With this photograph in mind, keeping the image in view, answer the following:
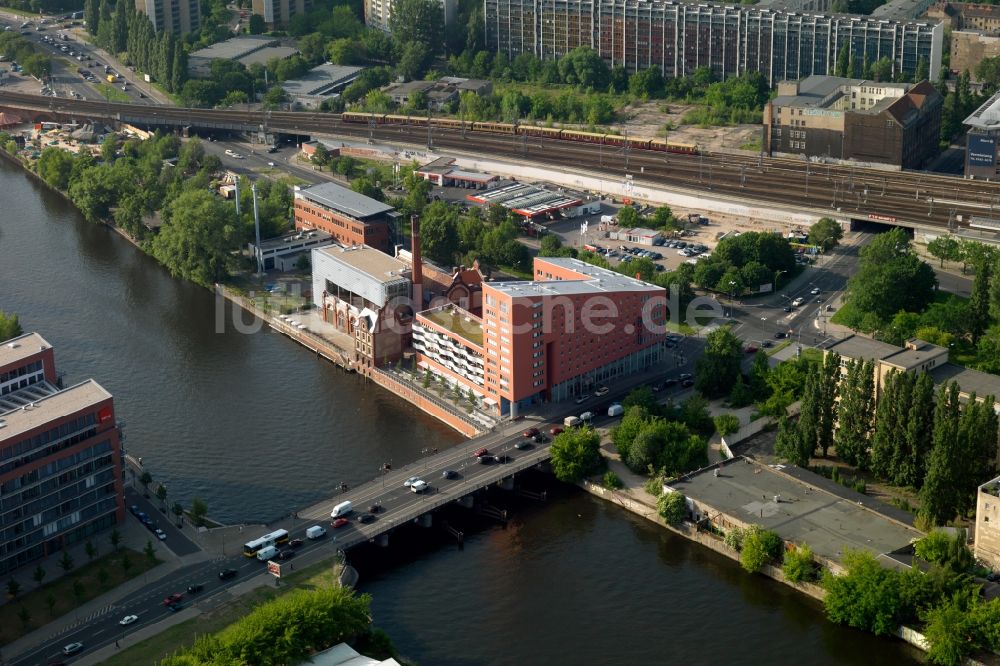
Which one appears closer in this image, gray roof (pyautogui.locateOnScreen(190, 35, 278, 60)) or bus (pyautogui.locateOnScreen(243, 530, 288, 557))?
bus (pyautogui.locateOnScreen(243, 530, 288, 557))

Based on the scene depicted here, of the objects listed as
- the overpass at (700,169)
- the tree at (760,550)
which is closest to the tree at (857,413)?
the tree at (760,550)

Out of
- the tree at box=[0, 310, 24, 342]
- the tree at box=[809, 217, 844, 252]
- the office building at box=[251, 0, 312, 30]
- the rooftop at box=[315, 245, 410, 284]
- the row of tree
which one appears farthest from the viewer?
the office building at box=[251, 0, 312, 30]

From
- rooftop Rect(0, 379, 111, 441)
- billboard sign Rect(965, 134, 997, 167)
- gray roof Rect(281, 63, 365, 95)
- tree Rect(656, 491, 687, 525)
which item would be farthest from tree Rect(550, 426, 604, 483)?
gray roof Rect(281, 63, 365, 95)

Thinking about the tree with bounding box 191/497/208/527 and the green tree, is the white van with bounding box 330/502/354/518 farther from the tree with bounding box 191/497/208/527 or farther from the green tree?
the green tree

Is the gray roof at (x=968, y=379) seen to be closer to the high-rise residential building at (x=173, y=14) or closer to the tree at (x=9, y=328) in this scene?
the tree at (x=9, y=328)

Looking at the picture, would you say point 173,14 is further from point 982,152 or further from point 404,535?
point 404,535

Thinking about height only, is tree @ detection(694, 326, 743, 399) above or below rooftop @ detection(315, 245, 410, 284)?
below

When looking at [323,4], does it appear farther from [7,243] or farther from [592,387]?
[592,387]
